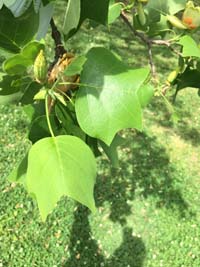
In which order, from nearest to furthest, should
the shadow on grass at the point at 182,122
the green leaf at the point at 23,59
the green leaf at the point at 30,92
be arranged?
1. the green leaf at the point at 23,59
2. the green leaf at the point at 30,92
3. the shadow on grass at the point at 182,122

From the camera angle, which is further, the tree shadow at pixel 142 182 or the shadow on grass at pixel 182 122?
the shadow on grass at pixel 182 122

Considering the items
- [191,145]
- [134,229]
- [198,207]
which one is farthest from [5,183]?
[191,145]

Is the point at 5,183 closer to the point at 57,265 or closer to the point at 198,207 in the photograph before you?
the point at 57,265

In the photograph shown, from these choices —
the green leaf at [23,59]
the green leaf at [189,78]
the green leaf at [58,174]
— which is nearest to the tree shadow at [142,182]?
the green leaf at [189,78]

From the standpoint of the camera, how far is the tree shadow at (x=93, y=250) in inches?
134

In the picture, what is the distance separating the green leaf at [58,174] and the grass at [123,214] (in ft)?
8.63

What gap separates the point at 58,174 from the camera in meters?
0.81

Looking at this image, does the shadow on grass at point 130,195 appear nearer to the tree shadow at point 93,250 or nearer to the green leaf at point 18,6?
the tree shadow at point 93,250

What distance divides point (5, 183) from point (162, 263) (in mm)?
1453

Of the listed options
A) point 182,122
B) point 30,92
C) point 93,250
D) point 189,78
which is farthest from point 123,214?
point 30,92

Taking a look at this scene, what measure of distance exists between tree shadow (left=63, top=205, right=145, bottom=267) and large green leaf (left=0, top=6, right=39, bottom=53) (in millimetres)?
2737

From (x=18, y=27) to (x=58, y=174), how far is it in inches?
11.1

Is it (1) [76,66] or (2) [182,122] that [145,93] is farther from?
(2) [182,122]

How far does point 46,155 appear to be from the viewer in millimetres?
848
